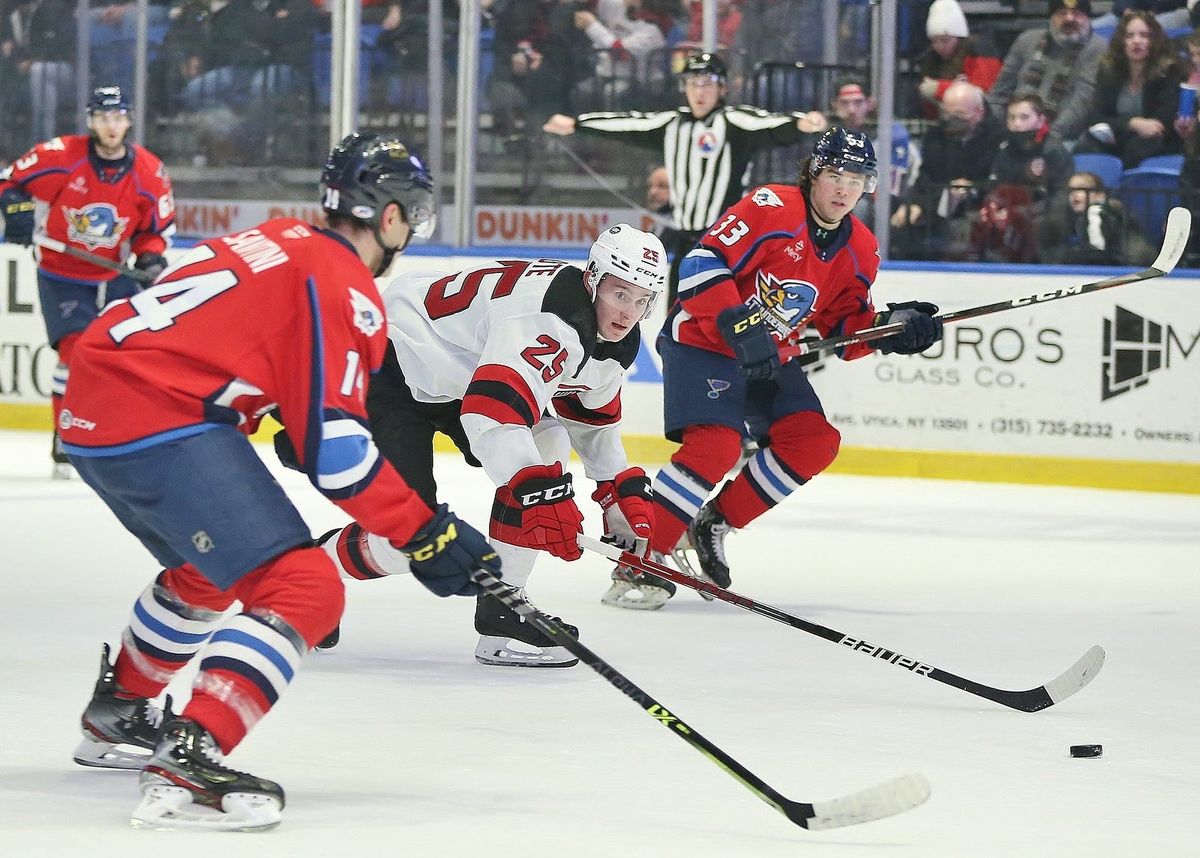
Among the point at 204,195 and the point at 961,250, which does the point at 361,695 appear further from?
the point at 204,195

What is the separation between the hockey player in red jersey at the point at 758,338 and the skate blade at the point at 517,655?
81 cm

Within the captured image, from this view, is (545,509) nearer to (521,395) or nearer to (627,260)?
(521,395)

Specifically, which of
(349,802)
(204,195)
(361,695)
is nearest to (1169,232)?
(361,695)

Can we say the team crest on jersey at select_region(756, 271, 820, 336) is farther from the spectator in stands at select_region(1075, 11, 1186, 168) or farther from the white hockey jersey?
the spectator in stands at select_region(1075, 11, 1186, 168)

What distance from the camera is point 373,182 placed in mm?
2586

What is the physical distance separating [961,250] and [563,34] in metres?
1.90

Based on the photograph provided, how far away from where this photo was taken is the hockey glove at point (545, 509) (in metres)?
3.54

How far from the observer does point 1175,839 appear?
8.36 ft

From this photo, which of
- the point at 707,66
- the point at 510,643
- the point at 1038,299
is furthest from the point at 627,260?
the point at 707,66

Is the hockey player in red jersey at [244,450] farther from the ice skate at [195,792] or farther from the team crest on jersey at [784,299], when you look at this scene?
the team crest on jersey at [784,299]

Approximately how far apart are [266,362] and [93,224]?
4.59 metres

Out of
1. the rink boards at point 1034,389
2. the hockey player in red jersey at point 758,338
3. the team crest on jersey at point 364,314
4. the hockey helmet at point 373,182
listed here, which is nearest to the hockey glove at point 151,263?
the rink boards at point 1034,389

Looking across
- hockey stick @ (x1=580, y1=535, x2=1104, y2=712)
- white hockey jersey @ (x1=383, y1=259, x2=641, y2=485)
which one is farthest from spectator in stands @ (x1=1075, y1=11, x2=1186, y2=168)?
hockey stick @ (x1=580, y1=535, x2=1104, y2=712)

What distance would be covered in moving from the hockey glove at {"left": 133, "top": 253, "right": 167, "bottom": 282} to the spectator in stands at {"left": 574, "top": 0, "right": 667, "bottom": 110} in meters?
2.08
